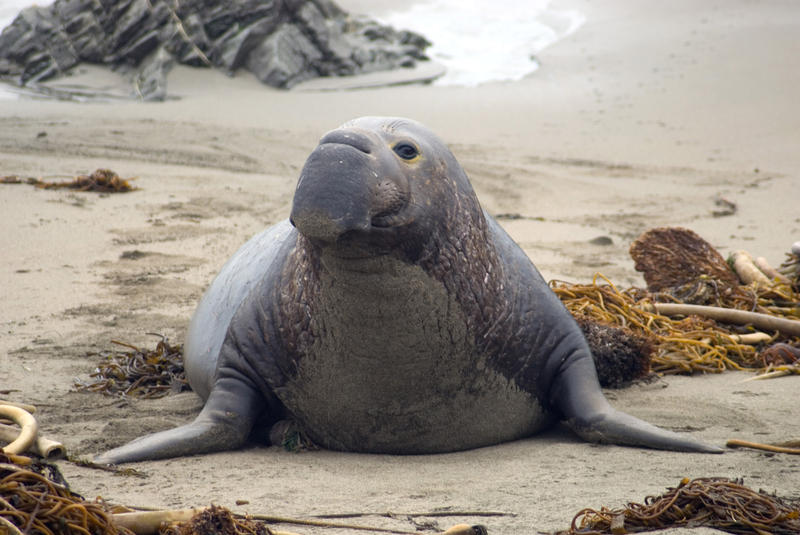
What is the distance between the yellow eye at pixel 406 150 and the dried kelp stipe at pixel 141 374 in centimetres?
199

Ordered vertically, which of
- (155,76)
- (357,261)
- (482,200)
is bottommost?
(357,261)

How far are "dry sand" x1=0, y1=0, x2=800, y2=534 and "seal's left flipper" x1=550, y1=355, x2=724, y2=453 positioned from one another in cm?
9

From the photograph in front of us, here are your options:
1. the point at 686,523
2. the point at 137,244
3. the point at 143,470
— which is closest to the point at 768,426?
the point at 686,523

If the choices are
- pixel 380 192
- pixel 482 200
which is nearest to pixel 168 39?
pixel 482 200

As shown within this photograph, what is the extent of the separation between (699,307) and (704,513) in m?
2.98

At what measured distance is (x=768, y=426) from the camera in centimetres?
369

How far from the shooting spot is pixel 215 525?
7.63 ft

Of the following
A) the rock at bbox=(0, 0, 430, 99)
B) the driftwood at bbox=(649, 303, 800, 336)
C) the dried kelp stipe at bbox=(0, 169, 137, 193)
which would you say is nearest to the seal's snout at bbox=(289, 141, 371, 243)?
the driftwood at bbox=(649, 303, 800, 336)

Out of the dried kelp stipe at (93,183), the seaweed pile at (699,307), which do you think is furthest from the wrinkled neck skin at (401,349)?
the dried kelp stipe at (93,183)

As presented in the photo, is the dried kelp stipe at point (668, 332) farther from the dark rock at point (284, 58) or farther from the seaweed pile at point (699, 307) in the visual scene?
the dark rock at point (284, 58)

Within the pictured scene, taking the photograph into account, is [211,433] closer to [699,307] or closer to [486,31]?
[699,307]

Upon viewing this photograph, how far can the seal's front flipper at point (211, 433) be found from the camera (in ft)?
11.3

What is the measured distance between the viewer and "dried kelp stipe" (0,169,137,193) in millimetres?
8484

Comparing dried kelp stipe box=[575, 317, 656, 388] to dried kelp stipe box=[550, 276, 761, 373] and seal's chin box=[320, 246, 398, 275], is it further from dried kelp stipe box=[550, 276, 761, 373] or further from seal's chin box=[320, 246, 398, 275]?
seal's chin box=[320, 246, 398, 275]
